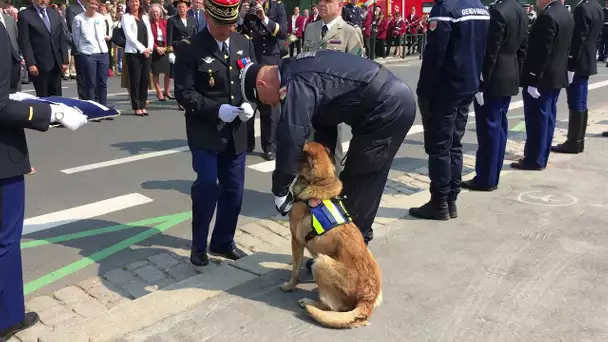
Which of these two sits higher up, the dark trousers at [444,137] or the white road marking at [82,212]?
the dark trousers at [444,137]

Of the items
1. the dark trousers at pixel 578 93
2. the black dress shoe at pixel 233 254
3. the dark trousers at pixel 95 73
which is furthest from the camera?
the dark trousers at pixel 95 73

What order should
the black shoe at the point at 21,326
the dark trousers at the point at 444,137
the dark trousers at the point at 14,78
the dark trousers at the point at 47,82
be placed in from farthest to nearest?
1. the dark trousers at the point at 47,82
2. the dark trousers at the point at 444,137
3. the dark trousers at the point at 14,78
4. the black shoe at the point at 21,326

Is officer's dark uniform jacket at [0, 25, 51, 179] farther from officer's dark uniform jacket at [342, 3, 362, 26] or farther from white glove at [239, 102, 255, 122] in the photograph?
officer's dark uniform jacket at [342, 3, 362, 26]

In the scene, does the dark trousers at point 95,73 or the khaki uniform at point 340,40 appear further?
the dark trousers at point 95,73

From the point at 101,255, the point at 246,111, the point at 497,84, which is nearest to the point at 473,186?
the point at 497,84

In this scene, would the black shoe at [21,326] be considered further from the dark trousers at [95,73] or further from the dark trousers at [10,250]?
the dark trousers at [95,73]

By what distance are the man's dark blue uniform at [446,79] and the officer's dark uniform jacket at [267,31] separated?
313cm

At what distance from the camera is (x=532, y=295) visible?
12.0 feet

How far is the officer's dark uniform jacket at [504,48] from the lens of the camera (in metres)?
5.58

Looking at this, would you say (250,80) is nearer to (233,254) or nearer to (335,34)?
(233,254)

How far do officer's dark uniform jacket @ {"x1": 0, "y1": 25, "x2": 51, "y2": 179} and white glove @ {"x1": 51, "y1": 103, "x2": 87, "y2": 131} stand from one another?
0.05 meters

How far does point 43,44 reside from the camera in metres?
9.30

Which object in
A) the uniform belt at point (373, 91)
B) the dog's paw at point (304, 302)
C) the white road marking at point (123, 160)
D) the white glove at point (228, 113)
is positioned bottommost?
the dog's paw at point (304, 302)

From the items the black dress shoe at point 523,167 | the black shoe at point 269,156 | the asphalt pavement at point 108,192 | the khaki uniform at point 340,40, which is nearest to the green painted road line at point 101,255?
the asphalt pavement at point 108,192
